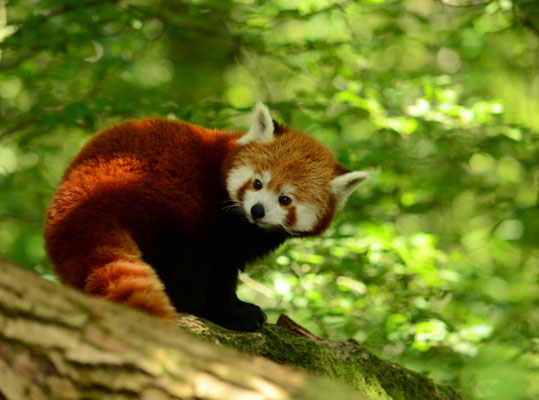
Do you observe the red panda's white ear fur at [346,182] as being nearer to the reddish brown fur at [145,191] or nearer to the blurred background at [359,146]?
the reddish brown fur at [145,191]

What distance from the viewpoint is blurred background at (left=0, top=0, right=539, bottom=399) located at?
396cm

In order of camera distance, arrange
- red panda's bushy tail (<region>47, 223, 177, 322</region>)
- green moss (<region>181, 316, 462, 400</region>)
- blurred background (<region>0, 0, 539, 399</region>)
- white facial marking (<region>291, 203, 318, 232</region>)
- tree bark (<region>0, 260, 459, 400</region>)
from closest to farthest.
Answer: tree bark (<region>0, 260, 459, 400</region>), red panda's bushy tail (<region>47, 223, 177, 322</region>), green moss (<region>181, 316, 462, 400</region>), white facial marking (<region>291, 203, 318, 232</region>), blurred background (<region>0, 0, 539, 399</region>)

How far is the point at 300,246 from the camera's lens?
4.27 meters

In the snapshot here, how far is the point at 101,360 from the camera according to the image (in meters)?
1.33

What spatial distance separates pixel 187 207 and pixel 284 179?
64 centimetres

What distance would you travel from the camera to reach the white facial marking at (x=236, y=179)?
3.08 metres

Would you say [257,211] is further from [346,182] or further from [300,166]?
[346,182]

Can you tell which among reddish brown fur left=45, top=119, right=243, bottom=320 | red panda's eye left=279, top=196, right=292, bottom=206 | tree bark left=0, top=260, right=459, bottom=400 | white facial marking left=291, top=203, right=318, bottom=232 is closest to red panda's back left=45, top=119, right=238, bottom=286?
reddish brown fur left=45, top=119, right=243, bottom=320

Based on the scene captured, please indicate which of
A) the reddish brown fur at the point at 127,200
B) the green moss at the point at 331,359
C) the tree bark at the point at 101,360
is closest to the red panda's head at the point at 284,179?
the reddish brown fur at the point at 127,200

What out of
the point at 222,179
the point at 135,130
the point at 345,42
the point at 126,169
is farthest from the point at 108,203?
the point at 345,42

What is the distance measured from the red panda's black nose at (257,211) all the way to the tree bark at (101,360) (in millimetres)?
1654

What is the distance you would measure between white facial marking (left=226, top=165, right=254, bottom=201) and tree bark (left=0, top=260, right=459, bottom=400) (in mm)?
1699

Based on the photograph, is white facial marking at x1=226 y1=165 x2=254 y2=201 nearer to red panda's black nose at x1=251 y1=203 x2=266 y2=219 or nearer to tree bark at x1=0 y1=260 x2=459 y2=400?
red panda's black nose at x1=251 y1=203 x2=266 y2=219

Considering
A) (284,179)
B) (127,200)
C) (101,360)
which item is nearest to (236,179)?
(284,179)
